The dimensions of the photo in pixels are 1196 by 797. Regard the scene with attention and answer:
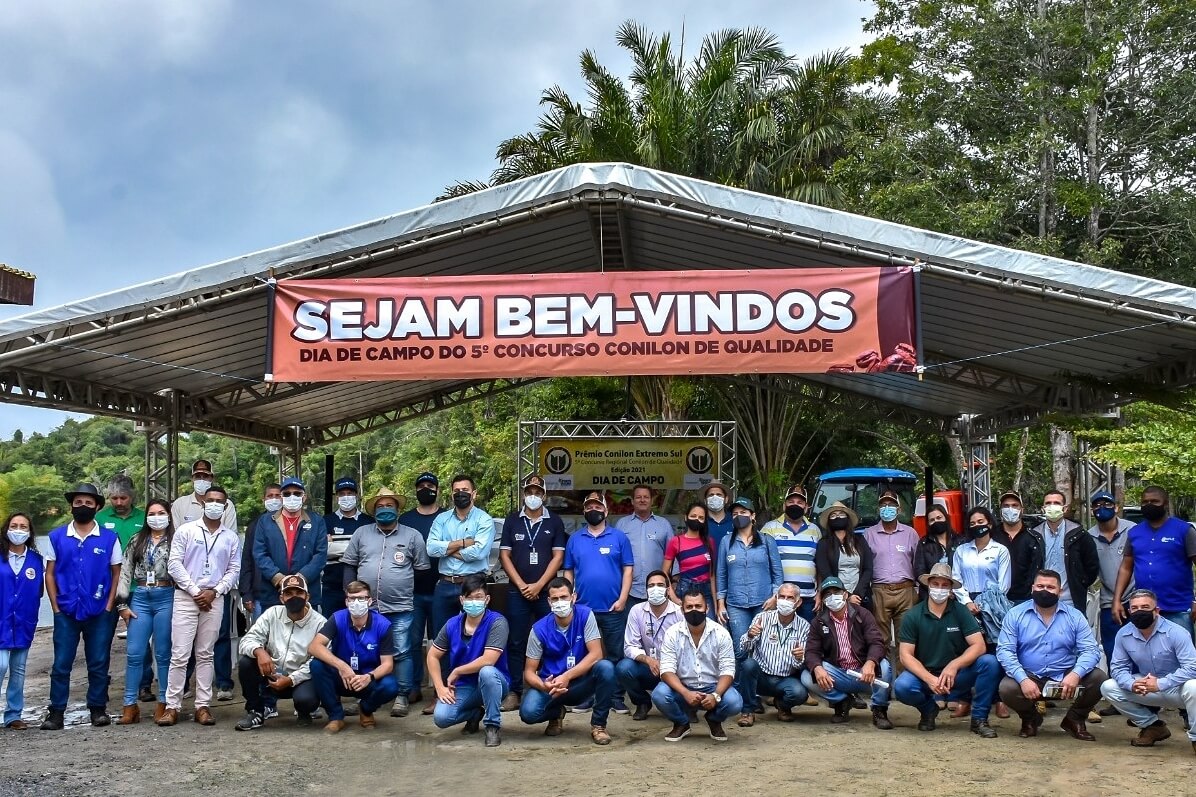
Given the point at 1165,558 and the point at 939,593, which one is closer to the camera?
the point at 939,593

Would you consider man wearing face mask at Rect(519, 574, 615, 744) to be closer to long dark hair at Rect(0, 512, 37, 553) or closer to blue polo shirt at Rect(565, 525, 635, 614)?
blue polo shirt at Rect(565, 525, 635, 614)

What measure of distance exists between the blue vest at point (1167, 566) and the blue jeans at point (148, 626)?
7487 mm

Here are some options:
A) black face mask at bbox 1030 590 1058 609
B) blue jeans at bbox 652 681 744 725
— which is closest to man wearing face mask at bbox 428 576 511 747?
Answer: blue jeans at bbox 652 681 744 725

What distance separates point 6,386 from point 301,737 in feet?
19.0

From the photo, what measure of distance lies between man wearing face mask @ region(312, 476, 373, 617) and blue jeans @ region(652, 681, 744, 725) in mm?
3062

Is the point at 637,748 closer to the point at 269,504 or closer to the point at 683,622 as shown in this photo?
the point at 683,622

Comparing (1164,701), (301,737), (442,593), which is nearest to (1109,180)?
(1164,701)

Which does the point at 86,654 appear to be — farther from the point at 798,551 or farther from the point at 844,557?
the point at 844,557

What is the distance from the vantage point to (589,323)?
8984 mm

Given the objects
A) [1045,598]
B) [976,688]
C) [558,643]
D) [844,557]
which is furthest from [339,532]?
[1045,598]

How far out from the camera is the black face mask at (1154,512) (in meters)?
8.19

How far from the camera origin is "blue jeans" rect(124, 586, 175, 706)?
8211 millimetres

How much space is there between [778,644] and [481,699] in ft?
7.45

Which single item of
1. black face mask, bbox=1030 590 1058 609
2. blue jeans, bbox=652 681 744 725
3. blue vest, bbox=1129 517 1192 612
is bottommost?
blue jeans, bbox=652 681 744 725
